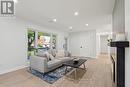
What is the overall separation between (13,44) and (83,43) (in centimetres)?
606

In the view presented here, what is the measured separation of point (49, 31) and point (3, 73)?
12.8ft

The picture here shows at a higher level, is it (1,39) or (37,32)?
(37,32)

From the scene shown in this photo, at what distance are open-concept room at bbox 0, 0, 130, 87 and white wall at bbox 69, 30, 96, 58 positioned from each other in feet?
0.29

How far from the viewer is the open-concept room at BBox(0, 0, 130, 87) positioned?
182cm

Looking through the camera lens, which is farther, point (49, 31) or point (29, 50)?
point (49, 31)

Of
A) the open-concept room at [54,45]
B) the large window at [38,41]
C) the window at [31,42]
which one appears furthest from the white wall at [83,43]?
the window at [31,42]

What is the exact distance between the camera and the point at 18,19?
4297mm

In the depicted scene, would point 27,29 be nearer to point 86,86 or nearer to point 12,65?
point 12,65

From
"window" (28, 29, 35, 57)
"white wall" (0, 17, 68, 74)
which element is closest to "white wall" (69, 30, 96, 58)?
"window" (28, 29, 35, 57)

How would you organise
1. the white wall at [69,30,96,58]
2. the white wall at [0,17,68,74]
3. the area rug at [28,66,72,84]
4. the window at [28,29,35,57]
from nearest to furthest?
the area rug at [28,66,72,84] < the white wall at [0,17,68,74] < the window at [28,29,35,57] < the white wall at [69,30,96,58]

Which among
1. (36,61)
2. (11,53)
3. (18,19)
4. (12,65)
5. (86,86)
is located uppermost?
(18,19)

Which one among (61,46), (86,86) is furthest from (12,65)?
(61,46)

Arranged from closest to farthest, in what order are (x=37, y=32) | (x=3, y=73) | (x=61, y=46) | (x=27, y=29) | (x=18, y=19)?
(x=3, y=73) → (x=18, y=19) → (x=27, y=29) → (x=37, y=32) → (x=61, y=46)

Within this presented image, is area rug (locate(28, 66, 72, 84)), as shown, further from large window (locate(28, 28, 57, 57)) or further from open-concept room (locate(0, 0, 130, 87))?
large window (locate(28, 28, 57, 57))
